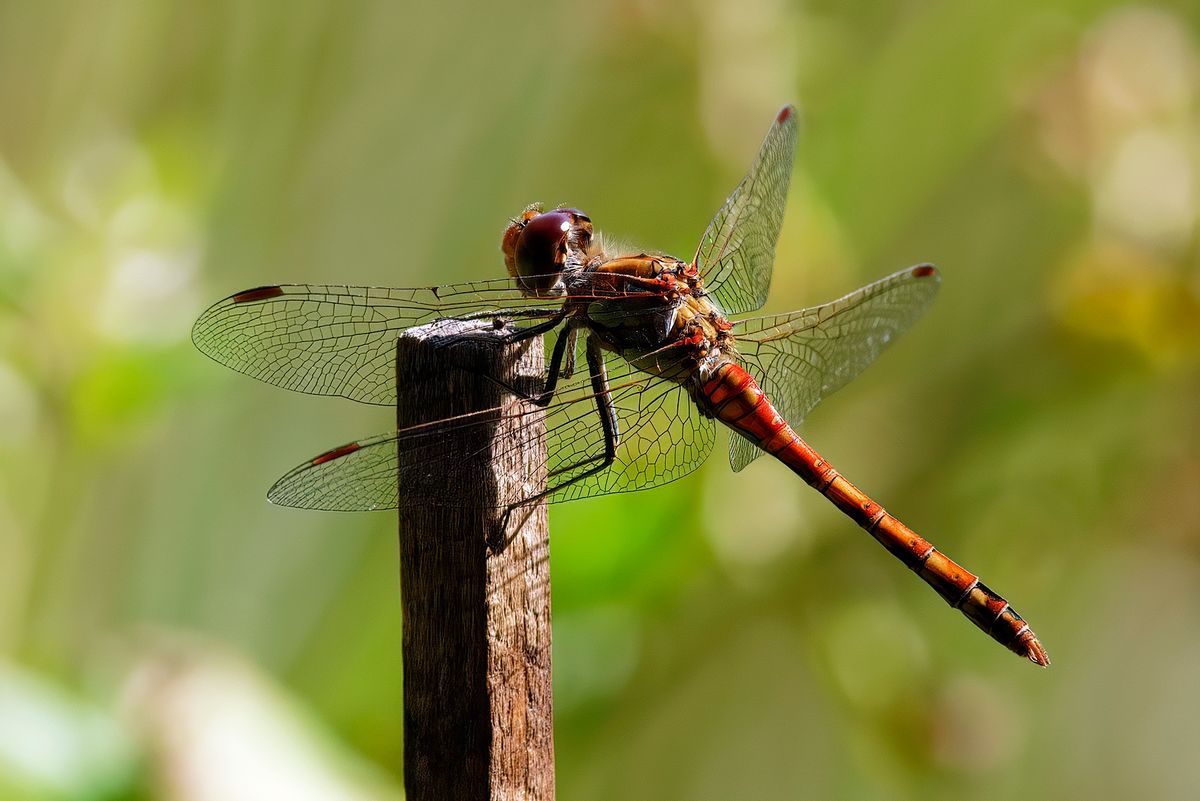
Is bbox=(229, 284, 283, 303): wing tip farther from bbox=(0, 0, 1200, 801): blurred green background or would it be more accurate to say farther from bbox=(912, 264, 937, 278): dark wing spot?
bbox=(912, 264, 937, 278): dark wing spot

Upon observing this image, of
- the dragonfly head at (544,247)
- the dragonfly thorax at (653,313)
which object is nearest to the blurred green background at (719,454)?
the dragonfly thorax at (653,313)

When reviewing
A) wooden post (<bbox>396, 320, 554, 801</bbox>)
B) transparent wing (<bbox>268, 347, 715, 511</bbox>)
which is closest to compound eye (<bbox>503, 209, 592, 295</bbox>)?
transparent wing (<bbox>268, 347, 715, 511</bbox>)

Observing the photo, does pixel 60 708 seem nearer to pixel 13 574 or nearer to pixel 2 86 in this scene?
pixel 13 574

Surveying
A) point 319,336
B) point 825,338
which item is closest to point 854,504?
point 825,338

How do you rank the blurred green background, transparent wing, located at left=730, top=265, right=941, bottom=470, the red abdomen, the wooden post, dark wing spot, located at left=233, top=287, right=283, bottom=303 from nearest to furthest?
the wooden post < dark wing spot, located at left=233, top=287, right=283, bottom=303 < the red abdomen < transparent wing, located at left=730, top=265, right=941, bottom=470 < the blurred green background

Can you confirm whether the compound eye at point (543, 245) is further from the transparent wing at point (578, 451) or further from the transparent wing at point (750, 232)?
the transparent wing at point (750, 232)

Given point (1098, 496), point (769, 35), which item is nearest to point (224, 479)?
point (769, 35)

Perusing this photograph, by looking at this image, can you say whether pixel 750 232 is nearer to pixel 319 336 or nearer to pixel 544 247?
pixel 544 247
